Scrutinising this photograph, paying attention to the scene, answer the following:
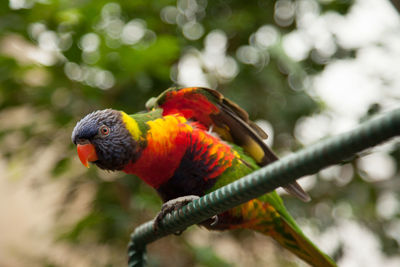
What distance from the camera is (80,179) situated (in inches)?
105

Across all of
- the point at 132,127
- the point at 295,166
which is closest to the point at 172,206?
the point at 132,127

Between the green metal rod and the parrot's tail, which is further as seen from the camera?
the parrot's tail

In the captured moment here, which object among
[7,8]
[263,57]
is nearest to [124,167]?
[7,8]

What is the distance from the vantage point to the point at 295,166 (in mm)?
733

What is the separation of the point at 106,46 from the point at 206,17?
37.9 inches

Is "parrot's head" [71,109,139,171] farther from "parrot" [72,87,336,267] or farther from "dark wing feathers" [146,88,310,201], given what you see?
"dark wing feathers" [146,88,310,201]

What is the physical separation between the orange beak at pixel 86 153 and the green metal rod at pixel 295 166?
0.42 metres

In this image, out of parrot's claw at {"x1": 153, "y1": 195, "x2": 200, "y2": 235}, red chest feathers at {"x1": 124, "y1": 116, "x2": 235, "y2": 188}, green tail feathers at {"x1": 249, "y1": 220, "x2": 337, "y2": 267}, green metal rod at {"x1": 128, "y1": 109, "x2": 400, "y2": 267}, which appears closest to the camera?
green metal rod at {"x1": 128, "y1": 109, "x2": 400, "y2": 267}

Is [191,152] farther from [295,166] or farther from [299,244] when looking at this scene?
[295,166]

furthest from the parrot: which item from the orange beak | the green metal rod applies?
the green metal rod

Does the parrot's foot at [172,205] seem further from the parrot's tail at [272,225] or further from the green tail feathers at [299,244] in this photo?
the green tail feathers at [299,244]

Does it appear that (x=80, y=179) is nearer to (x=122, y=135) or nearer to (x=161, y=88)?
(x=161, y=88)

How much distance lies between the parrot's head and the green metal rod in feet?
1.16

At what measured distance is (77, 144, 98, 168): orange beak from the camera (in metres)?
1.41
